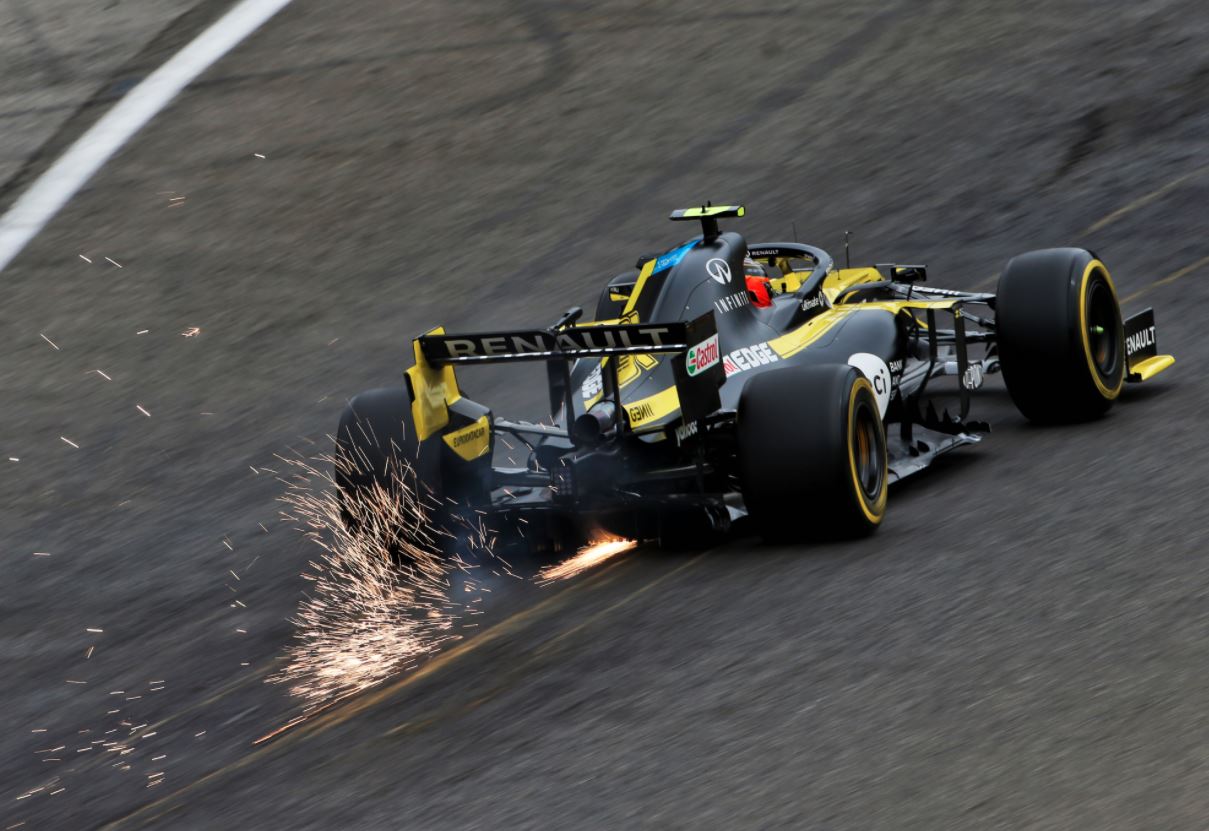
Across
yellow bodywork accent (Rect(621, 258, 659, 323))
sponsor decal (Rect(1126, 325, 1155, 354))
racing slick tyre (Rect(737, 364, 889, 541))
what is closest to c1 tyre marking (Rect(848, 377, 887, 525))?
racing slick tyre (Rect(737, 364, 889, 541))

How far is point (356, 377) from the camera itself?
40.5 ft

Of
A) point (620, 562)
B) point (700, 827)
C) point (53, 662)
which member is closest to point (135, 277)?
point (53, 662)

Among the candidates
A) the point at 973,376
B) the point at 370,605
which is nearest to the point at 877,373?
the point at 973,376

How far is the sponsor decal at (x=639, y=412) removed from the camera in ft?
25.2

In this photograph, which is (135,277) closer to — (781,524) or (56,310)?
(56,310)

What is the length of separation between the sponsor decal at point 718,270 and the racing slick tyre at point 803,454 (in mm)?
1144

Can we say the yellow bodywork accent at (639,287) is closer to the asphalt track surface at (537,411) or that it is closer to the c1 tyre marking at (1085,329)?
the asphalt track surface at (537,411)

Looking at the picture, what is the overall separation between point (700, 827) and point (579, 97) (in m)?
12.8

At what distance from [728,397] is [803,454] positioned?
990 millimetres

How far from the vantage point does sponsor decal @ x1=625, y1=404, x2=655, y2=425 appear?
7.67 meters

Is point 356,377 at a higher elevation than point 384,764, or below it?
higher

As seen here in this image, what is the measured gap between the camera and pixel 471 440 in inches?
311

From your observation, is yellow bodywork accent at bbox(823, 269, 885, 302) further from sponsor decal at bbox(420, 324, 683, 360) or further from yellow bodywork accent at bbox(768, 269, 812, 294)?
sponsor decal at bbox(420, 324, 683, 360)

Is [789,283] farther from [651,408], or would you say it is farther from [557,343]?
[557,343]
